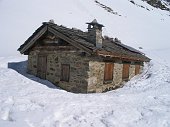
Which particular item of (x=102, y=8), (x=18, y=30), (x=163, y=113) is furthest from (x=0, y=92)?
(x=102, y=8)

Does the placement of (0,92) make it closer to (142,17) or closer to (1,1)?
(1,1)

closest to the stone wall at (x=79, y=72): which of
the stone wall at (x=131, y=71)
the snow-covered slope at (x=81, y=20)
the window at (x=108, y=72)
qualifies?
the window at (x=108, y=72)

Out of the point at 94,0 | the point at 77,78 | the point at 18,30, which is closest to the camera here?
the point at 77,78

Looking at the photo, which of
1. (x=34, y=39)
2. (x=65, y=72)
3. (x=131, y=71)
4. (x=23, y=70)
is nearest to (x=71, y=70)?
(x=65, y=72)

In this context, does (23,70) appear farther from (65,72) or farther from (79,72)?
(79,72)

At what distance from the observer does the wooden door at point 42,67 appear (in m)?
18.8

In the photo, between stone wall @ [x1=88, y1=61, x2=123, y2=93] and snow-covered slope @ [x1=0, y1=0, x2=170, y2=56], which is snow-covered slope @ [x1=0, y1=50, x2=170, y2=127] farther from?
snow-covered slope @ [x1=0, y1=0, x2=170, y2=56]

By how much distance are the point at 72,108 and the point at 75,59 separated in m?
5.47

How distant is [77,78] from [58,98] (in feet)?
10.2

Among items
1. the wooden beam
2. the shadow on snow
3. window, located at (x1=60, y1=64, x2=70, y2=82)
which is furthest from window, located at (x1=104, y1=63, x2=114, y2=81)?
the wooden beam

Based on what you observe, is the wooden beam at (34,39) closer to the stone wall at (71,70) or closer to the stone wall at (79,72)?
the stone wall at (79,72)

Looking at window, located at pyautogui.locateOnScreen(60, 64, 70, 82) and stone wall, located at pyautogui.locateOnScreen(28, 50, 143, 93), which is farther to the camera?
window, located at pyautogui.locateOnScreen(60, 64, 70, 82)

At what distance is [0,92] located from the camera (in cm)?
1443

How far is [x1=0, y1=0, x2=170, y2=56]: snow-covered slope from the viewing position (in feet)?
114
